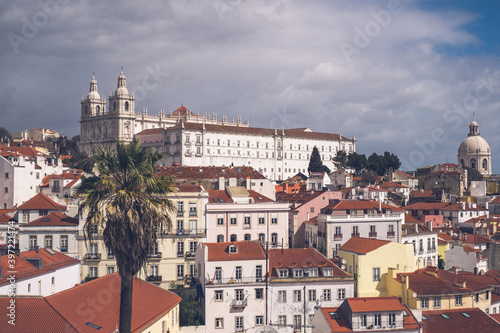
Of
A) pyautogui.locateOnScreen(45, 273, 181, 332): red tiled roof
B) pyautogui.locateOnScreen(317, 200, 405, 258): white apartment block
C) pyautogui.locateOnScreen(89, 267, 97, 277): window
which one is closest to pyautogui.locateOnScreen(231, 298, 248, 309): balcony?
pyautogui.locateOnScreen(45, 273, 181, 332): red tiled roof

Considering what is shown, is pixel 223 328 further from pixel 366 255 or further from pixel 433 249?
pixel 433 249

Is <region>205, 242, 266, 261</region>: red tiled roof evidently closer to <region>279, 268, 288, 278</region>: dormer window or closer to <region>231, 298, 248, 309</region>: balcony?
<region>279, 268, 288, 278</region>: dormer window

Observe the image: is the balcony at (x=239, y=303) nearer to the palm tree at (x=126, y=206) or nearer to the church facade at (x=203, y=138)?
the palm tree at (x=126, y=206)

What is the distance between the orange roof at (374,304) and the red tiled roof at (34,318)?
19.0 metres

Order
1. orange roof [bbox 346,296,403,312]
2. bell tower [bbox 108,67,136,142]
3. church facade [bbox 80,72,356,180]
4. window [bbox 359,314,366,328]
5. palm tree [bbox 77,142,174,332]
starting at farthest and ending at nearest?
bell tower [bbox 108,67,136,142], church facade [bbox 80,72,356,180], orange roof [bbox 346,296,403,312], window [bbox 359,314,366,328], palm tree [bbox 77,142,174,332]

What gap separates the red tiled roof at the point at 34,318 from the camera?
22.8 meters

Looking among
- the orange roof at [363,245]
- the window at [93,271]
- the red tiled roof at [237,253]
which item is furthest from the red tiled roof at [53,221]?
the orange roof at [363,245]

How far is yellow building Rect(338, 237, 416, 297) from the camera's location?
47.0m

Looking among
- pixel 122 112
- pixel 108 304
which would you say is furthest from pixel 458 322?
pixel 122 112

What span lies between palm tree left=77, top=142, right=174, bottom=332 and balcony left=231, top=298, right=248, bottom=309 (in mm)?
23833

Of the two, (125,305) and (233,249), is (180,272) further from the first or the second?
(125,305)

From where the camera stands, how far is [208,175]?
8244 cm

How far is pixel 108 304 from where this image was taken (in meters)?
28.0

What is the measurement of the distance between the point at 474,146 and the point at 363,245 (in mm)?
157267
